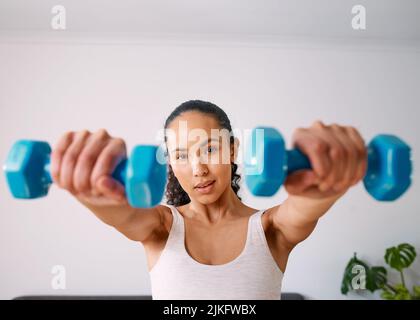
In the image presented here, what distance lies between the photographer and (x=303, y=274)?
1785 millimetres

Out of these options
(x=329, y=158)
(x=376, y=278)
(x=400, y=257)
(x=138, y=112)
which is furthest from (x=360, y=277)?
(x=329, y=158)

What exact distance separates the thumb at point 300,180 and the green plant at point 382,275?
59.9 inches

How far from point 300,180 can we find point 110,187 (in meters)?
0.14

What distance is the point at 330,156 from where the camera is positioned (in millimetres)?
297

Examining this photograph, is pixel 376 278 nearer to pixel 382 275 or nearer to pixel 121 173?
pixel 382 275

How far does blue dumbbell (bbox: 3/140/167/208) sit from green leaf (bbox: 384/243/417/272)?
161cm

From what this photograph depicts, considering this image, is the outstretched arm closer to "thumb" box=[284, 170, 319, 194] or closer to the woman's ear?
"thumb" box=[284, 170, 319, 194]

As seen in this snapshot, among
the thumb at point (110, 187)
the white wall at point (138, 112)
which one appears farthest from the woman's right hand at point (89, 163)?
the white wall at point (138, 112)

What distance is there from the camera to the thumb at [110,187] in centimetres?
30

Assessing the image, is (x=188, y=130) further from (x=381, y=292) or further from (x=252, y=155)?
(x=381, y=292)

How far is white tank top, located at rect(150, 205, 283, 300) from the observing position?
493 millimetres

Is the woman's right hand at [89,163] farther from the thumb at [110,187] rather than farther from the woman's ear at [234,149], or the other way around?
the woman's ear at [234,149]

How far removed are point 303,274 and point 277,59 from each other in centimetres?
95

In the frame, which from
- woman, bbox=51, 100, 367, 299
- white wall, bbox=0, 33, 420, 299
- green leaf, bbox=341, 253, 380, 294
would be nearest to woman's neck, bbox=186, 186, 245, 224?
woman, bbox=51, 100, 367, 299
